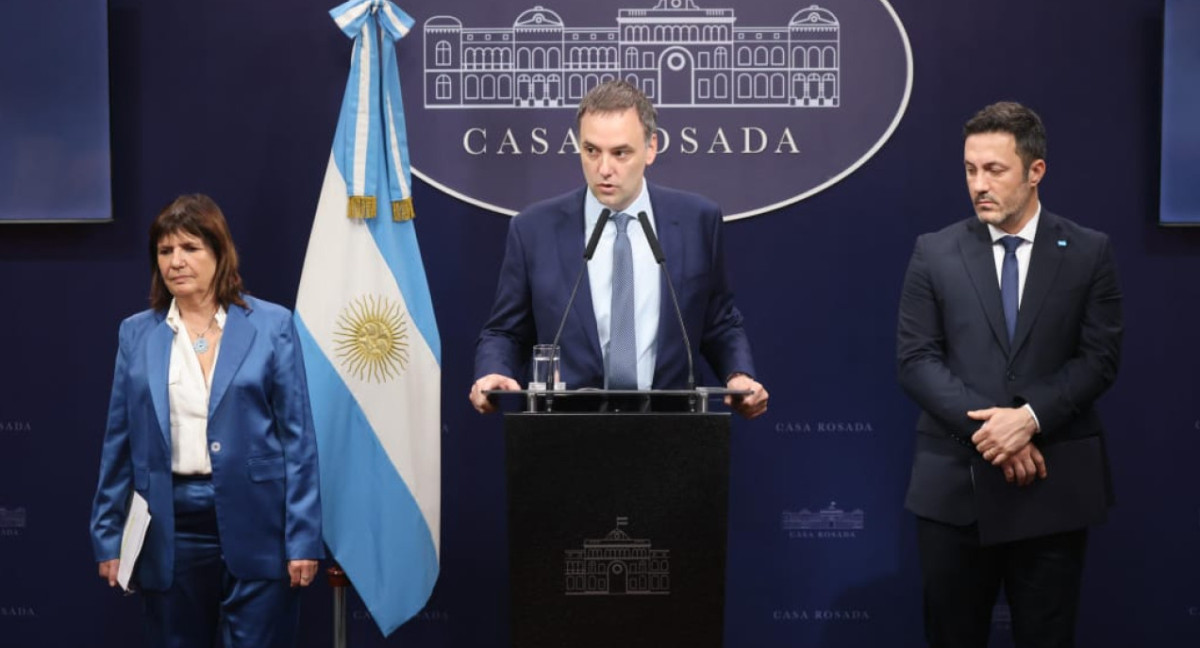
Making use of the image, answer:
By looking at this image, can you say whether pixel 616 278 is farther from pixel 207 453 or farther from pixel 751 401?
pixel 207 453

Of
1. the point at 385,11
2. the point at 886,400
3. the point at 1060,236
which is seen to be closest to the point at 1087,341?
the point at 1060,236

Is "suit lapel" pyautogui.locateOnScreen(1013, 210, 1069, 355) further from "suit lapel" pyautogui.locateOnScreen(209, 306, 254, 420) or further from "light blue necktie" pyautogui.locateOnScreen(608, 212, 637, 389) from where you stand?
"suit lapel" pyautogui.locateOnScreen(209, 306, 254, 420)

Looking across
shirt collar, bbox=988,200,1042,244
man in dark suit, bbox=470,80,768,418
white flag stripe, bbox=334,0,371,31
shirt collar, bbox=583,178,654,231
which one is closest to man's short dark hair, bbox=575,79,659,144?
man in dark suit, bbox=470,80,768,418

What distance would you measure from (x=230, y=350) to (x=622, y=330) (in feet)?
3.42

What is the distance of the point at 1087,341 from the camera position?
3451 millimetres

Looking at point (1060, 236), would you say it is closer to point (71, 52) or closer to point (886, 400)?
point (886, 400)

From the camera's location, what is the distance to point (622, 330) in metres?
3.17

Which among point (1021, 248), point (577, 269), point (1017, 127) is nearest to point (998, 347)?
point (1021, 248)

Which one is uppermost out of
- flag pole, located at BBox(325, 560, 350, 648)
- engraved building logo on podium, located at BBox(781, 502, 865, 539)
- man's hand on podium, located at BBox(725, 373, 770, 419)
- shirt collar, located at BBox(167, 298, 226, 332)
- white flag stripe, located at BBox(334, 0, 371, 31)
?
white flag stripe, located at BBox(334, 0, 371, 31)

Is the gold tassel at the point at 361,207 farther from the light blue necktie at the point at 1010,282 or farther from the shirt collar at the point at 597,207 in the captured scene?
the light blue necktie at the point at 1010,282

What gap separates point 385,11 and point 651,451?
220cm

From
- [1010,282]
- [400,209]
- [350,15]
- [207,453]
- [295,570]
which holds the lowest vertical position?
[295,570]

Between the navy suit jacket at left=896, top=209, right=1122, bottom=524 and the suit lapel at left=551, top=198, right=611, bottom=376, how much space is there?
3.03ft

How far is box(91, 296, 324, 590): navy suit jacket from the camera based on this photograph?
3338 mm
